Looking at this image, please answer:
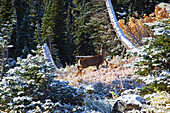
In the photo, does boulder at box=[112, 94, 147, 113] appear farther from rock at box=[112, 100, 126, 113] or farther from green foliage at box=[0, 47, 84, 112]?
green foliage at box=[0, 47, 84, 112]

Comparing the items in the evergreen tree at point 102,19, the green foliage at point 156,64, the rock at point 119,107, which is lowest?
the rock at point 119,107

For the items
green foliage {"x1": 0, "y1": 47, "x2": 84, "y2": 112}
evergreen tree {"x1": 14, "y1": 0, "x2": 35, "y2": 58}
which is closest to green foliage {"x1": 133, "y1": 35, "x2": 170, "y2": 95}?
green foliage {"x1": 0, "y1": 47, "x2": 84, "y2": 112}

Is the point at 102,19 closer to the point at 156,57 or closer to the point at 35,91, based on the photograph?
the point at 156,57

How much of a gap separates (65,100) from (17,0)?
33844 mm

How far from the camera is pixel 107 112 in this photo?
4004 mm

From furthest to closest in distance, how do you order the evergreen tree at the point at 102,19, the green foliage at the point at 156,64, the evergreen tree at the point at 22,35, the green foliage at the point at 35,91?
the evergreen tree at the point at 22,35 → the evergreen tree at the point at 102,19 → the green foliage at the point at 35,91 → the green foliage at the point at 156,64

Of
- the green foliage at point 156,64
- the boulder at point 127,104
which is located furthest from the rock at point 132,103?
the green foliage at point 156,64

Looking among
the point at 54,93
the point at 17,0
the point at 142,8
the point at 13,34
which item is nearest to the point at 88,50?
the point at 142,8

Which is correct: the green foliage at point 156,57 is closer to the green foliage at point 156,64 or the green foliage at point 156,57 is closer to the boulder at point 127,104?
the green foliage at point 156,64

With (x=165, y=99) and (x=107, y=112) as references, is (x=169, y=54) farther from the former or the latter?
(x=107, y=112)

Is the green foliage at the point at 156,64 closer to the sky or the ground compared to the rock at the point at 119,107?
closer to the sky

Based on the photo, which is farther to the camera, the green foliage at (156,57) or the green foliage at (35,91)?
the green foliage at (35,91)

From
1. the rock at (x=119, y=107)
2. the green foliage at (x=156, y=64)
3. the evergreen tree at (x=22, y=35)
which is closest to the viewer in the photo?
the rock at (x=119, y=107)

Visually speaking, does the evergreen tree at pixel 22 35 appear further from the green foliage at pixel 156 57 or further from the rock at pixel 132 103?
the rock at pixel 132 103
